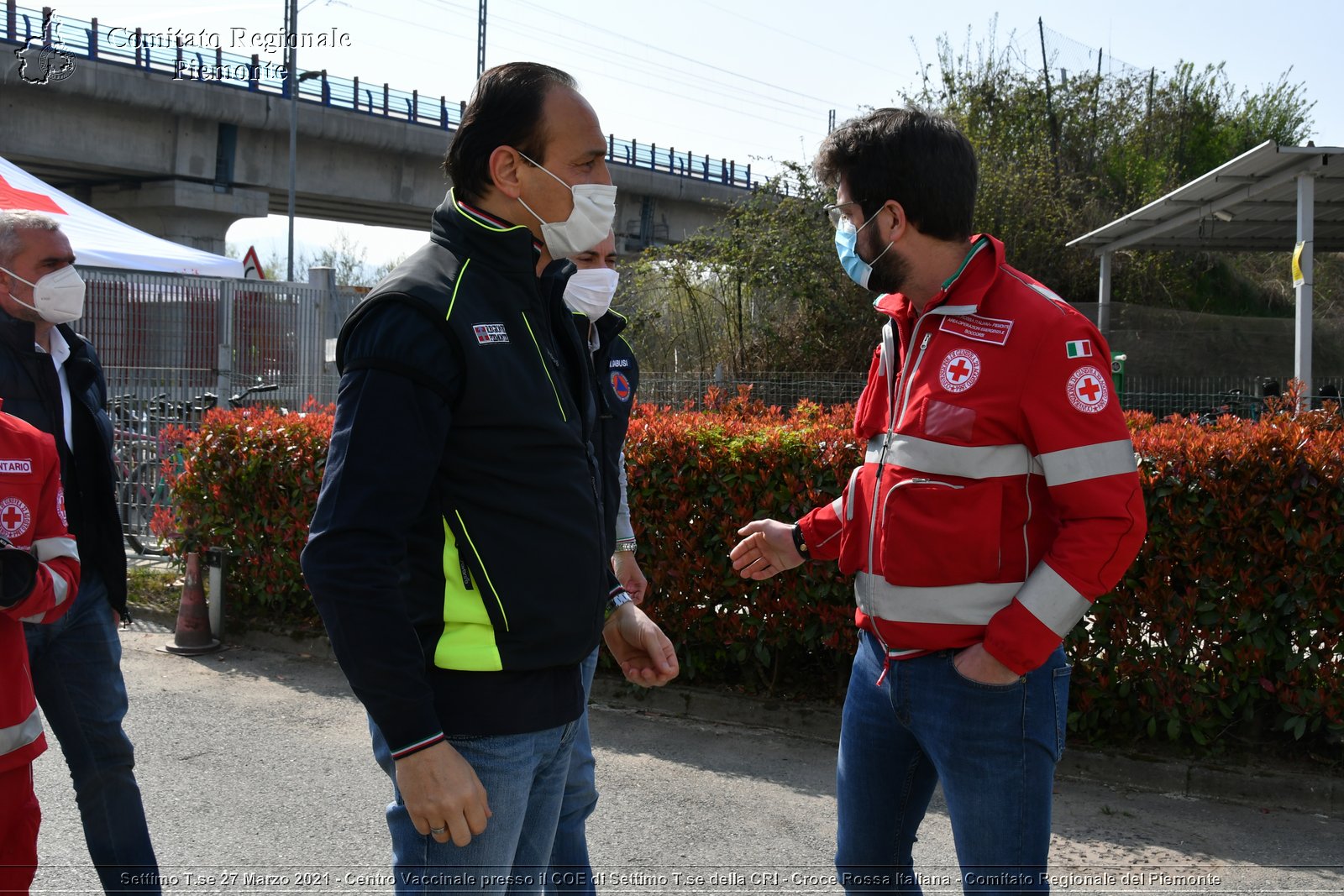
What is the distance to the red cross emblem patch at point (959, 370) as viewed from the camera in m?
2.32

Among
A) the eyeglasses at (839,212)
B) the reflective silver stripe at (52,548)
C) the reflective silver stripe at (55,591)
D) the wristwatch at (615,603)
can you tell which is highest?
the eyeglasses at (839,212)

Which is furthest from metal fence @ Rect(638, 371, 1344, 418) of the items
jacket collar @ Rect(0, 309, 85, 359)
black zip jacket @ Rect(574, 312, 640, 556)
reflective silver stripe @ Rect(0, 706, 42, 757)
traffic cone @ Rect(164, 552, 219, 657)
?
reflective silver stripe @ Rect(0, 706, 42, 757)

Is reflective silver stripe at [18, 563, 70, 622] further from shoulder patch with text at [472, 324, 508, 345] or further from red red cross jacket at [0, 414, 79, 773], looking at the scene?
shoulder patch with text at [472, 324, 508, 345]

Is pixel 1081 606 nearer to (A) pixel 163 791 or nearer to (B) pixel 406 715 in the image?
(B) pixel 406 715

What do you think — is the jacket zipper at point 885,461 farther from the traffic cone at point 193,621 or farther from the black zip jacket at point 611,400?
the traffic cone at point 193,621

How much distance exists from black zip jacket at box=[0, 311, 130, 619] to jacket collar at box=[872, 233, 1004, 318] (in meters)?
2.50

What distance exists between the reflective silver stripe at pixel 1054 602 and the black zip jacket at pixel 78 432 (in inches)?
103

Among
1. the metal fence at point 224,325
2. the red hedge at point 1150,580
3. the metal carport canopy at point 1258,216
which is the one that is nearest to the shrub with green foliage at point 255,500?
the red hedge at point 1150,580

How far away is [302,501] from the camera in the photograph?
6895mm

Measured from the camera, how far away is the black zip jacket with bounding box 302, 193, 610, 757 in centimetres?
176

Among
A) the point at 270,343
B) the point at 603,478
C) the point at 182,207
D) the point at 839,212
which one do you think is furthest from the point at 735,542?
the point at 182,207

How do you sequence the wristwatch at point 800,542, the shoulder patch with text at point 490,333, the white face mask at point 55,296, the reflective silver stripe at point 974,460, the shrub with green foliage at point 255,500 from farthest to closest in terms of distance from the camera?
the shrub with green foliage at point 255,500 < the white face mask at point 55,296 < the wristwatch at point 800,542 < the reflective silver stripe at point 974,460 < the shoulder patch with text at point 490,333

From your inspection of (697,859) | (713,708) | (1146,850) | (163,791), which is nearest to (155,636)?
(163,791)

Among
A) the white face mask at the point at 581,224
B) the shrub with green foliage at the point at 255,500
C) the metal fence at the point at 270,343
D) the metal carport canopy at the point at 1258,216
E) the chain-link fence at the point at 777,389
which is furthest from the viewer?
the chain-link fence at the point at 777,389
